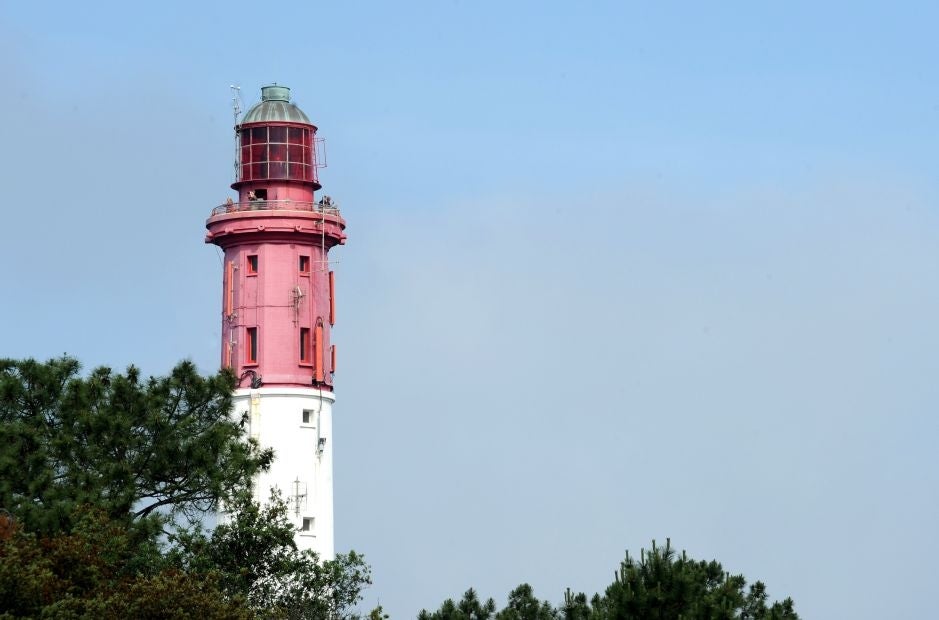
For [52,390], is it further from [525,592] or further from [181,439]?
[525,592]

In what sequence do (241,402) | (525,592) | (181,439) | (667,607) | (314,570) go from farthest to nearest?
(241,402), (181,439), (314,570), (525,592), (667,607)

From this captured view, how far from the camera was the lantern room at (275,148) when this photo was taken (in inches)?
3770

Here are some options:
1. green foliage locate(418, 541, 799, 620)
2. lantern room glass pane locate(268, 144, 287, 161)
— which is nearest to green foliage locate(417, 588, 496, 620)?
green foliage locate(418, 541, 799, 620)

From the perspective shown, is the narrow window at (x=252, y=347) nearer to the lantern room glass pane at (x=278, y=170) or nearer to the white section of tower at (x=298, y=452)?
the white section of tower at (x=298, y=452)

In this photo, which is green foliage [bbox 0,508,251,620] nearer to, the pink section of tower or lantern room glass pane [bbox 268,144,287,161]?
the pink section of tower

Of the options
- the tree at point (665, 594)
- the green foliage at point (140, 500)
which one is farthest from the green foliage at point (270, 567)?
the tree at point (665, 594)

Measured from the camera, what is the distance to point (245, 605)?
7106 cm

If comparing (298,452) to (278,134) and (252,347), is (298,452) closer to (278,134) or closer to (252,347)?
(252,347)

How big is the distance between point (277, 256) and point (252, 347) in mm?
3150

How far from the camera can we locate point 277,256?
311 feet

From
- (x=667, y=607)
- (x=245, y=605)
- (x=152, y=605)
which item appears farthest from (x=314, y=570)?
(x=667, y=607)

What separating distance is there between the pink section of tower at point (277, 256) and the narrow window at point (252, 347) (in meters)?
0.03

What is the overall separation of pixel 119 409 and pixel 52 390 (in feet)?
7.02

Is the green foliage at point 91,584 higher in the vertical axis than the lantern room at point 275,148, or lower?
lower
